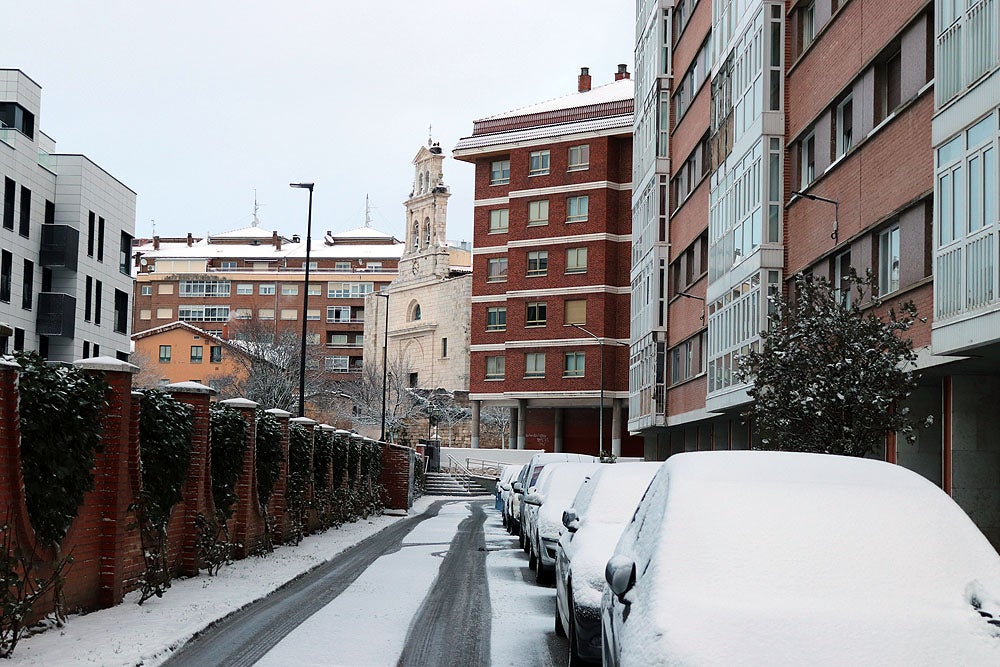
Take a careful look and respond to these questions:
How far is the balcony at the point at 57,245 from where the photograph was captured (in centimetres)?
5241

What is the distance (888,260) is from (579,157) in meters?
52.6

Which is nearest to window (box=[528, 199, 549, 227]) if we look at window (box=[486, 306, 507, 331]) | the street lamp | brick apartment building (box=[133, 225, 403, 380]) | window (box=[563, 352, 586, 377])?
window (box=[486, 306, 507, 331])

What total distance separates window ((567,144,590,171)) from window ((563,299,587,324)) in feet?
25.7

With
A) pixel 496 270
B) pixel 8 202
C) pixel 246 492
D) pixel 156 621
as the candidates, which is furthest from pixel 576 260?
pixel 156 621

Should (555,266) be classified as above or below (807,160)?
above

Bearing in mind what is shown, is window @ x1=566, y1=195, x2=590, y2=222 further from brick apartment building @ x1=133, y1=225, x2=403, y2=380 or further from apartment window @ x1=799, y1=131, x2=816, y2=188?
brick apartment building @ x1=133, y1=225, x2=403, y2=380

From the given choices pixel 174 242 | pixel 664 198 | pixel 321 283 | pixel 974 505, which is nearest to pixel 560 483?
pixel 974 505

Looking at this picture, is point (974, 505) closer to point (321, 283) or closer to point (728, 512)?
point (728, 512)

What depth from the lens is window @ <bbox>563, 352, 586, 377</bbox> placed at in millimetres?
71562

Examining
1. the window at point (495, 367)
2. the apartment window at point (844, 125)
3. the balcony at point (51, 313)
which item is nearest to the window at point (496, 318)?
the window at point (495, 367)

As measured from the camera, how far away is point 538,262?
73438 mm

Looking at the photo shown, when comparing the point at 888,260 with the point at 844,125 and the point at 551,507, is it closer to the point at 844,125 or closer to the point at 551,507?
the point at 844,125

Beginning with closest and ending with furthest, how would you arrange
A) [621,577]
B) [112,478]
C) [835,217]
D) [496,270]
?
1. [621,577]
2. [112,478]
3. [835,217]
4. [496,270]

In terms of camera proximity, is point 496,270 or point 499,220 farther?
point 496,270
